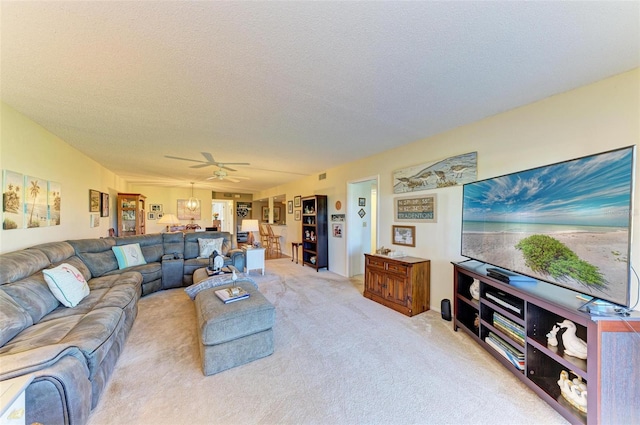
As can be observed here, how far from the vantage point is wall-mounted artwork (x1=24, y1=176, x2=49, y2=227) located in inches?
97.5

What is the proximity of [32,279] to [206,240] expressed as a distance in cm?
265

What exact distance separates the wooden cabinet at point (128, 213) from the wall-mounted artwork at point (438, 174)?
682cm

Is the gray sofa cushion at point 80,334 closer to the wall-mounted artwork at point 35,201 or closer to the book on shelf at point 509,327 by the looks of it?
the wall-mounted artwork at point 35,201

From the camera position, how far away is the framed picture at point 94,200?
4.24 meters

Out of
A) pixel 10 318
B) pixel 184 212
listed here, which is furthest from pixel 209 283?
pixel 184 212

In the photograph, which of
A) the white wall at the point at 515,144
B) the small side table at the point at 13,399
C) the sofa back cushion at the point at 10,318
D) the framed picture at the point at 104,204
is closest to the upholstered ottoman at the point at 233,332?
the small side table at the point at 13,399

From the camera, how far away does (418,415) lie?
1512 millimetres

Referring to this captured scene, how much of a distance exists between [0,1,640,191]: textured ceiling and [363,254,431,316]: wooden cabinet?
72.1 inches

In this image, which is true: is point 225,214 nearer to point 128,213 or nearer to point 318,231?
point 128,213

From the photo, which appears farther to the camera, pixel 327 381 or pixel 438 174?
pixel 438 174

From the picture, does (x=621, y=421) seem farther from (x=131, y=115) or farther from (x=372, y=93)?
(x=131, y=115)

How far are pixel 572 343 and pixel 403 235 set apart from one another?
7.15ft

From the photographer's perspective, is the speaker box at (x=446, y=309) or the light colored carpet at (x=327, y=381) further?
the speaker box at (x=446, y=309)

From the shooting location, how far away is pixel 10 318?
5.43 feet
